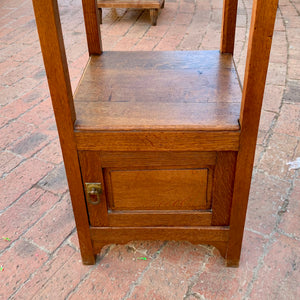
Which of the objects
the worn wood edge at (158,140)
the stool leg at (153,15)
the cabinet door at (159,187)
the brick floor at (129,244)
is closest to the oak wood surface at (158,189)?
the cabinet door at (159,187)

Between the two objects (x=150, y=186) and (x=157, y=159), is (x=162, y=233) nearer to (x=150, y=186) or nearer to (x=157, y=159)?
(x=150, y=186)

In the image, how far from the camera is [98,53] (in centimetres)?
170

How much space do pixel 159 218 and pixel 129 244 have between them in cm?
32

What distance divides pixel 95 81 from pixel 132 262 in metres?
0.78

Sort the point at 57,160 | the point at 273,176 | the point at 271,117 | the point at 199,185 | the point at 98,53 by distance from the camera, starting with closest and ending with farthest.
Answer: the point at 199,185 → the point at 98,53 → the point at 273,176 → the point at 57,160 → the point at 271,117

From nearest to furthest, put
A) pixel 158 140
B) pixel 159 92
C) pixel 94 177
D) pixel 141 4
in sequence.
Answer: pixel 158 140 → pixel 94 177 → pixel 159 92 → pixel 141 4

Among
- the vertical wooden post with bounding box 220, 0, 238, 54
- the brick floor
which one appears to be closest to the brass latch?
the brick floor

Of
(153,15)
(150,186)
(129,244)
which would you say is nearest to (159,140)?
(150,186)

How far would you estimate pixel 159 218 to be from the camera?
140 cm

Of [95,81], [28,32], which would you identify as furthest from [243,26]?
[95,81]

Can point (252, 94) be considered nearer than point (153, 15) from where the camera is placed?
Yes

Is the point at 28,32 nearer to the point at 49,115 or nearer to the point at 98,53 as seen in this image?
the point at 49,115

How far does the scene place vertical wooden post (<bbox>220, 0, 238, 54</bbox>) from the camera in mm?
1552

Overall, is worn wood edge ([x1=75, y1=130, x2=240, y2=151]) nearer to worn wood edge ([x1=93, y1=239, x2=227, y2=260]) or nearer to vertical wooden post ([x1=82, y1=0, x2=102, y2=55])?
worn wood edge ([x1=93, y1=239, x2=227, y2=260])
